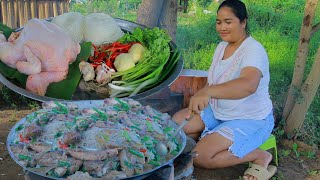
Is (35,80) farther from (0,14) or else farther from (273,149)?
(0,14)

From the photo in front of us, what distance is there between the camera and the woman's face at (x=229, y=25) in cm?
356

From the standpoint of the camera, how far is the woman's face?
356 centimetres

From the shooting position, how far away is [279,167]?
4.48m

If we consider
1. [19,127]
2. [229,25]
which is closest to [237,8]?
[229,25]

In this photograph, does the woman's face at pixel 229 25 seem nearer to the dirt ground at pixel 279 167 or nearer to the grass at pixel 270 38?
the dirt ground at pixel 279 167

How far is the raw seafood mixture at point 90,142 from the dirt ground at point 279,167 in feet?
5.10

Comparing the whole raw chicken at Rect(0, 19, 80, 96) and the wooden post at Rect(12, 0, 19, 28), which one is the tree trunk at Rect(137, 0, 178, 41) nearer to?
the whole raw chicken at Rect(0, 19, 80, 96)

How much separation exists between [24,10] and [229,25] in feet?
18.3

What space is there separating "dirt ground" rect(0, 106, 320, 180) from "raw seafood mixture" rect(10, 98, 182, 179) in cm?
155

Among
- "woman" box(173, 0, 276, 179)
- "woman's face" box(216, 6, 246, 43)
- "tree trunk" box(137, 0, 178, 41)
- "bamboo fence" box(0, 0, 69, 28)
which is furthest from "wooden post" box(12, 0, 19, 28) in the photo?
"woman's face" box(216, 6, 246, 43)

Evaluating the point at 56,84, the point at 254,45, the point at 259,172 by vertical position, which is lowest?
the point at 259,172

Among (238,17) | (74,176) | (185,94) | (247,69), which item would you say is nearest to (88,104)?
(74,176)

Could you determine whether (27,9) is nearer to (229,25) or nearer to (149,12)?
(149,12)

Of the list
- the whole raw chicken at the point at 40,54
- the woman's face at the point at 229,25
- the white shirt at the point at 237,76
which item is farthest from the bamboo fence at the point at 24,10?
the woman's face at the point at 229,25
